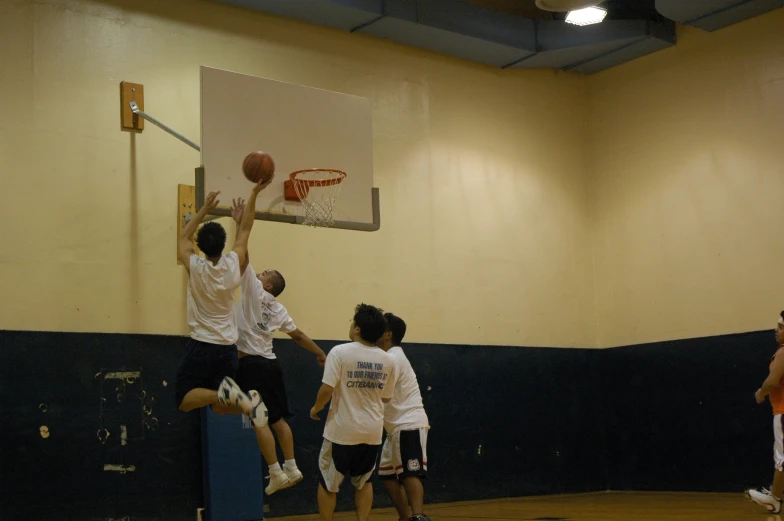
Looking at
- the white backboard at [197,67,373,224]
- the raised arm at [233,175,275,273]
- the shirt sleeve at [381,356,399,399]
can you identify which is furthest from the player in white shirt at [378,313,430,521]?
the white backboard at [197,67,373,224]

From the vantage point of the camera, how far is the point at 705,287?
34.8 feet

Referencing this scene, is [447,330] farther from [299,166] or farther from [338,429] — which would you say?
[338,429]

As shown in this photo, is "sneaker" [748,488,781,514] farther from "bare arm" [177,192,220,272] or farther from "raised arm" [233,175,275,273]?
"bare arm" [177,192,220,272]

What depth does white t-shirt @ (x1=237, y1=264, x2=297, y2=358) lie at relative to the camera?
707 centimetres

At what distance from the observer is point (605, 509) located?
878 centimetres

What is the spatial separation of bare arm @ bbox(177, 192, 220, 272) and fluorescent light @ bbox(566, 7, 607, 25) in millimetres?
4853

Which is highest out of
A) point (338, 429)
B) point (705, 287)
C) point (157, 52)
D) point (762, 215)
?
point (157, 52)

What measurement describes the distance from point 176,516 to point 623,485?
5717 mm

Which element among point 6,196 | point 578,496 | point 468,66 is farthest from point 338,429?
point 468,66

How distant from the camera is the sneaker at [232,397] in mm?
6191

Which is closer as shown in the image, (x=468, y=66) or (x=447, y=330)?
(x=447, y=330)

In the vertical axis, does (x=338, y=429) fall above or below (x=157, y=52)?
below

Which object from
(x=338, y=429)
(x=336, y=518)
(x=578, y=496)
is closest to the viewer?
(x=338, y=429)

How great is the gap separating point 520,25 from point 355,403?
6.29 m
